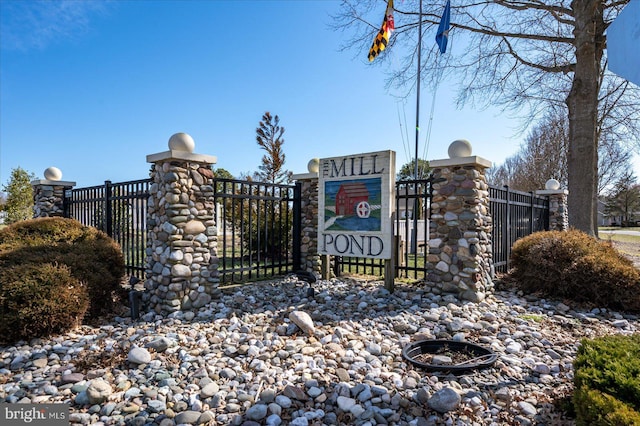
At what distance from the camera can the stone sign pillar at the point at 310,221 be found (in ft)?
23.6

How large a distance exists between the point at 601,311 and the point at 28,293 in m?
6.77

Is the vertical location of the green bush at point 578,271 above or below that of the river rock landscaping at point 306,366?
above

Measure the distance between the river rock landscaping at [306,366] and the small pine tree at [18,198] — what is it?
43.8 feet

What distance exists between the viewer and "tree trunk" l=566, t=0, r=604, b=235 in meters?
8.39

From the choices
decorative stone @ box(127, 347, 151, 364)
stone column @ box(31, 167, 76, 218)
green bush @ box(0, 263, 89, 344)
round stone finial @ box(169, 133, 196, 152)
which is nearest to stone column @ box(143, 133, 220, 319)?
round stone finial @ box(169, 133, 196, 152)

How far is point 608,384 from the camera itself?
2.18 metres

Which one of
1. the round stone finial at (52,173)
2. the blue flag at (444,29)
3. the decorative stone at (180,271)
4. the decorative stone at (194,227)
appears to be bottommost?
the decorative stone at (180,271)

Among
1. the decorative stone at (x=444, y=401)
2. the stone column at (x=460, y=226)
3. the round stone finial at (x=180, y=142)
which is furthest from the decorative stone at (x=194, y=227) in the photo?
the decorative stone at (x=444, y=401)

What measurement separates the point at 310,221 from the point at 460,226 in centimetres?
280

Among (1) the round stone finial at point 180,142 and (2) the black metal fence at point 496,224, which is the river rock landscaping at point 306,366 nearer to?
(2) the black metal fence at point 496,224

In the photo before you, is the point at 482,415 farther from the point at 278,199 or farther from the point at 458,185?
the point at 278,199

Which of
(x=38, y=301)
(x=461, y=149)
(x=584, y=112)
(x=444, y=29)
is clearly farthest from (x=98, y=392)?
(x=444, y=29)

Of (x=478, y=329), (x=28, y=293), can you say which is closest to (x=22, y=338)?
(x=28, y=293)

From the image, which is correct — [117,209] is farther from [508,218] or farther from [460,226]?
[508,218]
